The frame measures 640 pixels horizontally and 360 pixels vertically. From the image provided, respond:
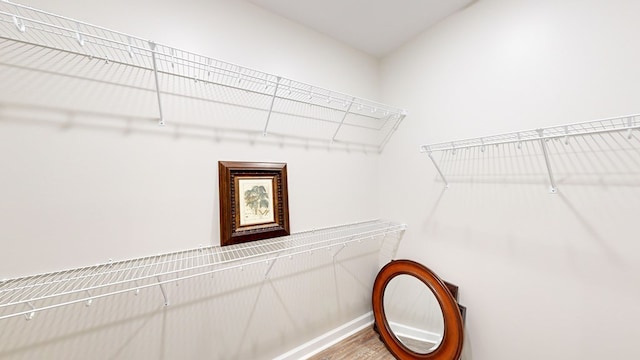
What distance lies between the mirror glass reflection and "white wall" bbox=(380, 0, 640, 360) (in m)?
0.18

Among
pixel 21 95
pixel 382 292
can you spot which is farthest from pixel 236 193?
pixel 382 292

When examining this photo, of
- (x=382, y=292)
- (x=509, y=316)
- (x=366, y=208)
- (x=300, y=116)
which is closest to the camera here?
(x=509, y=316)

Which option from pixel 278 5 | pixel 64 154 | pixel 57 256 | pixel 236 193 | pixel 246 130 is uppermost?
pixel 278 5

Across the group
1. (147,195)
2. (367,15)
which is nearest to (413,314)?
(147,195)

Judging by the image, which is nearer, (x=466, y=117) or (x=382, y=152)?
(x=466, y=117)

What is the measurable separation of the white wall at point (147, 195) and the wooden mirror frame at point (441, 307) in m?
0.42

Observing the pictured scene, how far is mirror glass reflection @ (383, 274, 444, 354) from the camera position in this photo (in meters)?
1.43

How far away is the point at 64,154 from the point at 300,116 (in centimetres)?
115

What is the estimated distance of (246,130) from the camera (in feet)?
4.28

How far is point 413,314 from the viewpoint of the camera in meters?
1.60

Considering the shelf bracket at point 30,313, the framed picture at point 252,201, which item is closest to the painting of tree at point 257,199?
the framed picture at point 252,201

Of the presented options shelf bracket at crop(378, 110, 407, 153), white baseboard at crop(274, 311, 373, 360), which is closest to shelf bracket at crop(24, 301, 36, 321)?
white baseboard at crop(274, 311, 373, 360)

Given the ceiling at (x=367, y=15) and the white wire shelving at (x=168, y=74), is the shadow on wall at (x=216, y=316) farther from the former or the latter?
the ceiling at (x=367, y=15)

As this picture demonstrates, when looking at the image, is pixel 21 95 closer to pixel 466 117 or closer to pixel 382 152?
pixel 382 152
